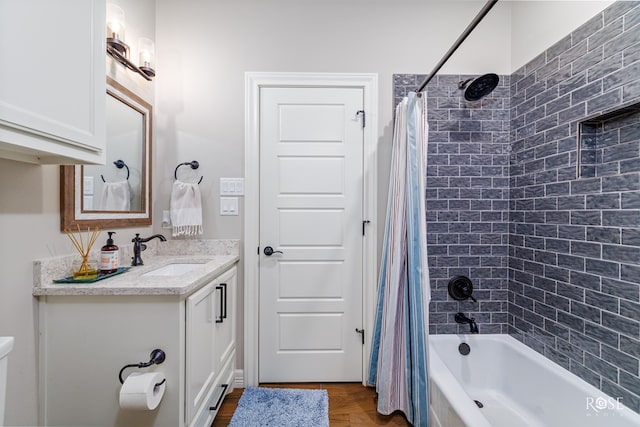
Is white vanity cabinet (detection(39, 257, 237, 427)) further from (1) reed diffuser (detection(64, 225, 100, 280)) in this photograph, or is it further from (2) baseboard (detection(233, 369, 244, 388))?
(2) baseboard (detection(233, 369, 244, 388))

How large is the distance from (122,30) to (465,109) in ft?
7.13

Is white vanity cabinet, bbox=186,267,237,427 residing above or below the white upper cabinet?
below

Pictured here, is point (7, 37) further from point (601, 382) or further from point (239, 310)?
point (601, 382)

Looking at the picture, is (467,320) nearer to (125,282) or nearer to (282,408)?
(282,408)

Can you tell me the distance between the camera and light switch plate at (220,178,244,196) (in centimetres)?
192

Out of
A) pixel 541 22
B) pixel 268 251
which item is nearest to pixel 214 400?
pixel 268 251

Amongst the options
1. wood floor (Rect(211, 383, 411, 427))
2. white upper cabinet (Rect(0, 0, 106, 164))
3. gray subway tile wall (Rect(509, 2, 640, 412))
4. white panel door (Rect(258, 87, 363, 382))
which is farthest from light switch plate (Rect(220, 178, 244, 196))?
gray subway tile wall (Rect(509, 2, 640, 412))

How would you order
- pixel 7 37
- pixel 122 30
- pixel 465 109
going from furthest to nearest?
pixel 465 109
pixel 122 30
pixel 7 37

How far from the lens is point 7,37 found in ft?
2.32

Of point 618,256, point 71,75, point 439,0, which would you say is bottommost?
point 618,256

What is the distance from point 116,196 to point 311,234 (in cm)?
121

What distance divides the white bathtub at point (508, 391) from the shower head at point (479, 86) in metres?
1.67

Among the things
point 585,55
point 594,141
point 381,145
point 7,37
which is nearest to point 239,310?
point 381,145

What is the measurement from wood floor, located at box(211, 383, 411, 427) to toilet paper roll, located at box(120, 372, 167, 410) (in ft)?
2.50
